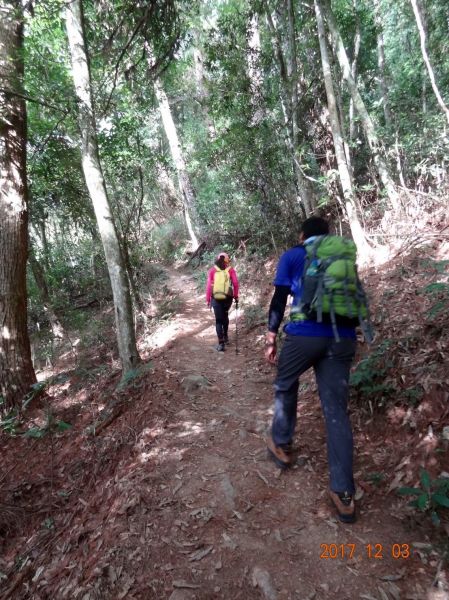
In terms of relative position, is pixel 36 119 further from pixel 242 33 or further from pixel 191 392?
pixel 191 392

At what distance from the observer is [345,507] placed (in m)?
2.80

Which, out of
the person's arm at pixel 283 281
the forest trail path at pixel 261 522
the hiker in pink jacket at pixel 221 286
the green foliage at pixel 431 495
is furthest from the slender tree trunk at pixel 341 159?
the green foliage at pixel 431 495

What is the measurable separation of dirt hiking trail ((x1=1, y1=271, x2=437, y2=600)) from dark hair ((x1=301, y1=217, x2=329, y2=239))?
2.22m

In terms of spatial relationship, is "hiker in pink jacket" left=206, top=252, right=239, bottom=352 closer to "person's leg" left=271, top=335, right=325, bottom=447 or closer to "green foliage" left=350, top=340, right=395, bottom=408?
"green foliage" left=350, top=340, right=395, bottom=408

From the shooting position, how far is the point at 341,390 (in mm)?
2939

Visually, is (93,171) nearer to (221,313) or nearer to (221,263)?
(221,263)

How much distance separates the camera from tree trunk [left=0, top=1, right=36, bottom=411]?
6129 mm

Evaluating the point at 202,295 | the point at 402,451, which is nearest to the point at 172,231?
the point at 202,295

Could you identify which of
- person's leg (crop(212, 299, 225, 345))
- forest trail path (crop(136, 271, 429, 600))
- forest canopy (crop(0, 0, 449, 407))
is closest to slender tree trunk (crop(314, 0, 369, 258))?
forest canopy (crop(0, 0, 449, 407))

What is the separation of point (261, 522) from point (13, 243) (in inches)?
238

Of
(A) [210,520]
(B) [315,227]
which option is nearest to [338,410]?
(A) [210,520]

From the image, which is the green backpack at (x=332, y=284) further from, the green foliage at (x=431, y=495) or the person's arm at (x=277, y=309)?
the green foliage at (x=431, y=495)

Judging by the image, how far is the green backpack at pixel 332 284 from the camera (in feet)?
9.17

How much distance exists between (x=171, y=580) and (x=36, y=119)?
944 cm
